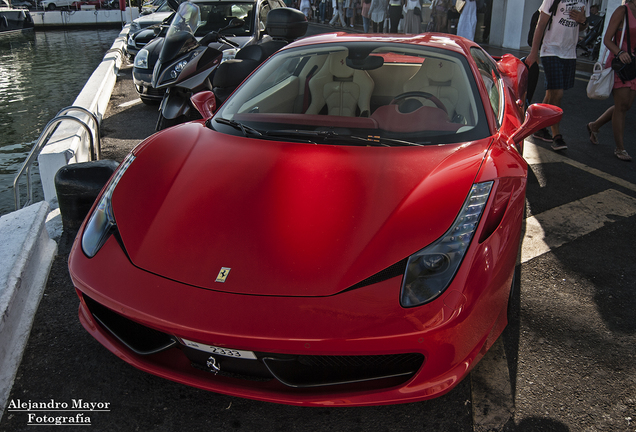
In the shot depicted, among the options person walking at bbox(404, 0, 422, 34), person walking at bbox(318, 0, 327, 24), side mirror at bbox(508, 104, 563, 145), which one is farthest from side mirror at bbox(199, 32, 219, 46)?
person walking at bbox(318, 0, 327, 24)

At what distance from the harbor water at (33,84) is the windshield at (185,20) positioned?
2287mm

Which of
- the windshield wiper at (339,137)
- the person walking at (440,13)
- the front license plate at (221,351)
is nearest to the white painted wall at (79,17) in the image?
the person walking at (440,13)

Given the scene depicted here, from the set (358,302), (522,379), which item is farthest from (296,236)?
(522,379)

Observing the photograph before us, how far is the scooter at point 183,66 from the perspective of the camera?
5109 mm

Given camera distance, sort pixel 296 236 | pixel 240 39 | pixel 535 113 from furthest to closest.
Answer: pixel 240 39 < pixel 535 113 < pixel 296 236

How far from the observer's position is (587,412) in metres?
2.04

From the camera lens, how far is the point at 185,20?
6141 millimetres

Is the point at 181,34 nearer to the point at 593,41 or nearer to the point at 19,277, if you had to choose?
the point at 19,277

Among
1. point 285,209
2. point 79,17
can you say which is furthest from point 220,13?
point 79,17

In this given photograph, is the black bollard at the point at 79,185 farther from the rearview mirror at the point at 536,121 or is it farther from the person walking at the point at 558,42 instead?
the person walking at the point at 558,42

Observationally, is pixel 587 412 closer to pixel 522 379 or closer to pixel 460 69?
pixel 522 379

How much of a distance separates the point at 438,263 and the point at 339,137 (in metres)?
0.99

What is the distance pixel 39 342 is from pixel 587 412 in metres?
2.44

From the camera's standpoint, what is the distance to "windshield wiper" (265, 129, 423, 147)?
2.56 metres
